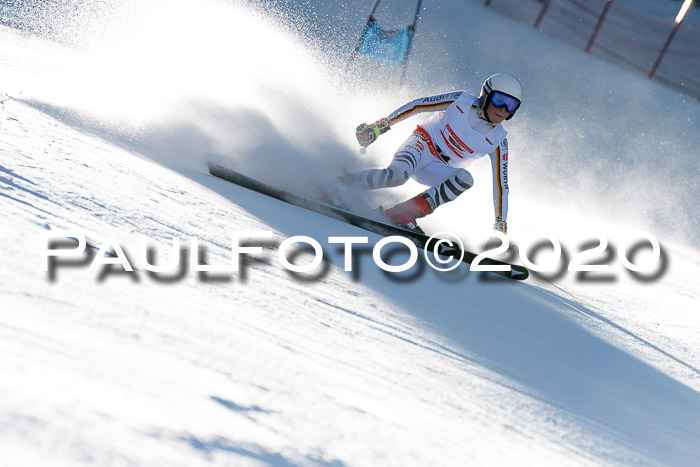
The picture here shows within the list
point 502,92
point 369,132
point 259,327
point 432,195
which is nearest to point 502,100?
point 502,92

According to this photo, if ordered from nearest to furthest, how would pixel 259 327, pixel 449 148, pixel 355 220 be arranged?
pixel 259 327 < pixel 355 220 < pixel 449 148

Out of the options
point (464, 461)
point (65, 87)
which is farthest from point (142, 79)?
point (464, 461)

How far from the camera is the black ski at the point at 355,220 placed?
4.55 meters

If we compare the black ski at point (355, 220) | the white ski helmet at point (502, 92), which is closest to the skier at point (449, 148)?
the white ski helmet at point (502, 92)

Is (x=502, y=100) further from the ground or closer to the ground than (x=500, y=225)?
further from the ground

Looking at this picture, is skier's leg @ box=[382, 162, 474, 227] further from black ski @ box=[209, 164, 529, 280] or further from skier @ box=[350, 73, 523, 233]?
black ski @ box=[209, 164, 529, 280]

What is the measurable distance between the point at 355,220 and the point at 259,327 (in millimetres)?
2520

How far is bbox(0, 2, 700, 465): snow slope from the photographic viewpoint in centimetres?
142

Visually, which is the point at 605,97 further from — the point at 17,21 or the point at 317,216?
the point at 317,216

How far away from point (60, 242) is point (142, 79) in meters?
4.81

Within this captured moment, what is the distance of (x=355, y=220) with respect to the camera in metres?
4.56

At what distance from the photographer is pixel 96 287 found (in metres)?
2.03

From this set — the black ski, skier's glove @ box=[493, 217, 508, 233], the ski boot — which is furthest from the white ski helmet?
the black ski

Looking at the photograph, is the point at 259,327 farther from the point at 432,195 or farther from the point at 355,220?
the point at 432,195
